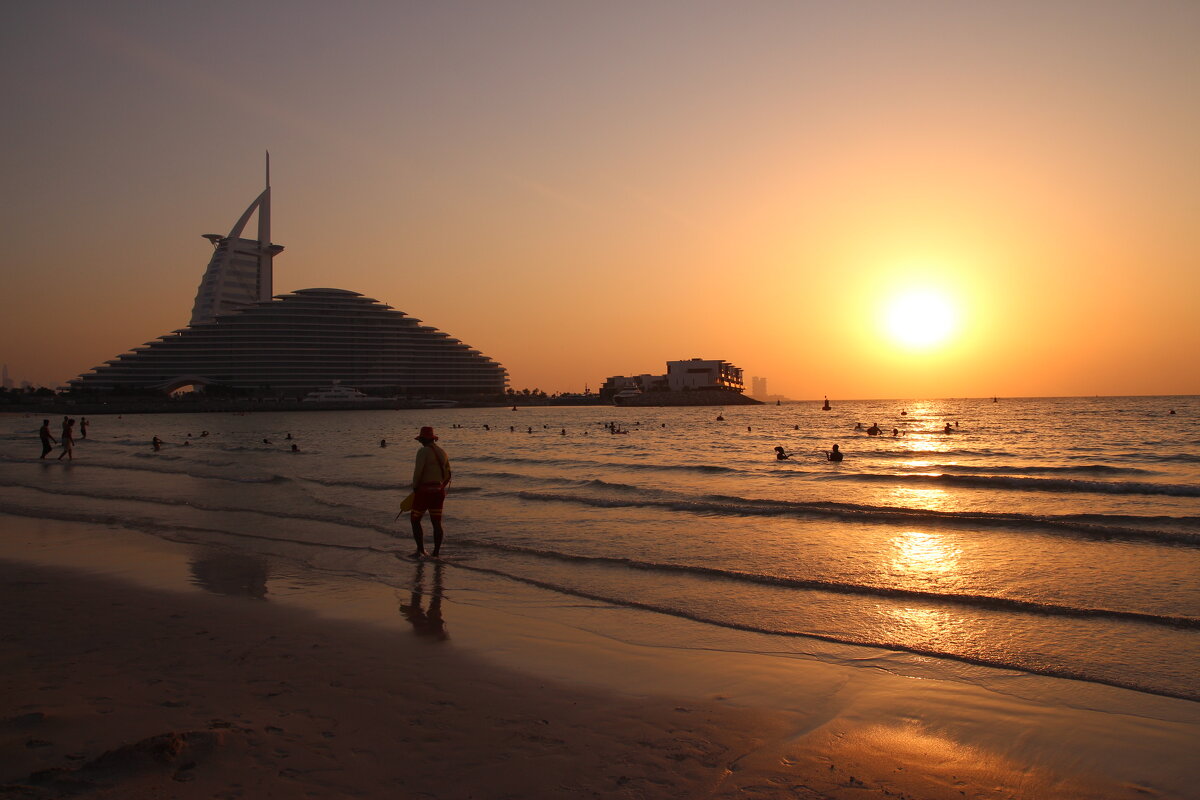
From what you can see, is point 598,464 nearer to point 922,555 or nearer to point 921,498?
point 921,498

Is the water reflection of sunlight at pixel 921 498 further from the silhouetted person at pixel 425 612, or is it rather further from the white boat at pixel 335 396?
the white boat at pixel 335 396

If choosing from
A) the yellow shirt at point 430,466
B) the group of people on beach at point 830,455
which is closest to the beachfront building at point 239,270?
the group of people on beach at point 830,455

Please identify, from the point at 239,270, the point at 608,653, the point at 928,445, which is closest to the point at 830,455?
the point at 928,445

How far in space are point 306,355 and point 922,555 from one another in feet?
439

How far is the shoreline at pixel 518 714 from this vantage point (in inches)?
150

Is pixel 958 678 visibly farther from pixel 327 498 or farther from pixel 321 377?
pixel 321 377

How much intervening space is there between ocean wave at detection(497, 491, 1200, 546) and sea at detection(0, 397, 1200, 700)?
79 millimetres

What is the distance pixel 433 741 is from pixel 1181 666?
5722mm

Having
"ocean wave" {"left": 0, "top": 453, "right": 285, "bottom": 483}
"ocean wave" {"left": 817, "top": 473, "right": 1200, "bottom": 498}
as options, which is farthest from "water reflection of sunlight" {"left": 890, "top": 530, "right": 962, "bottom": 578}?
"ocean wave" {"left": 0, "top": 453, "right": 285, "bottom": 483}

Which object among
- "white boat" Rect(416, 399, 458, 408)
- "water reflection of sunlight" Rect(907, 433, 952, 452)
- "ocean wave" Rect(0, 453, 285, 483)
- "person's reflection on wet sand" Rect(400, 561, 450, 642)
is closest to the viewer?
"person's reflection on wet sand" Rect(400, 561, 450, 642)

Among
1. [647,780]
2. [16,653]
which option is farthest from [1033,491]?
[16,653]

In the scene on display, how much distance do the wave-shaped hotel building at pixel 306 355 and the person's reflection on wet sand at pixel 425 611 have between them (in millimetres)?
127301

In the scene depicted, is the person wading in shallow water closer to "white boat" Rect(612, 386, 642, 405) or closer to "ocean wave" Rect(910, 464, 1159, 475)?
"ocean wave" Rect(910, 464, 1159, 475)

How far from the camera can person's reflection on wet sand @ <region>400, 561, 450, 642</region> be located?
6.75 m
